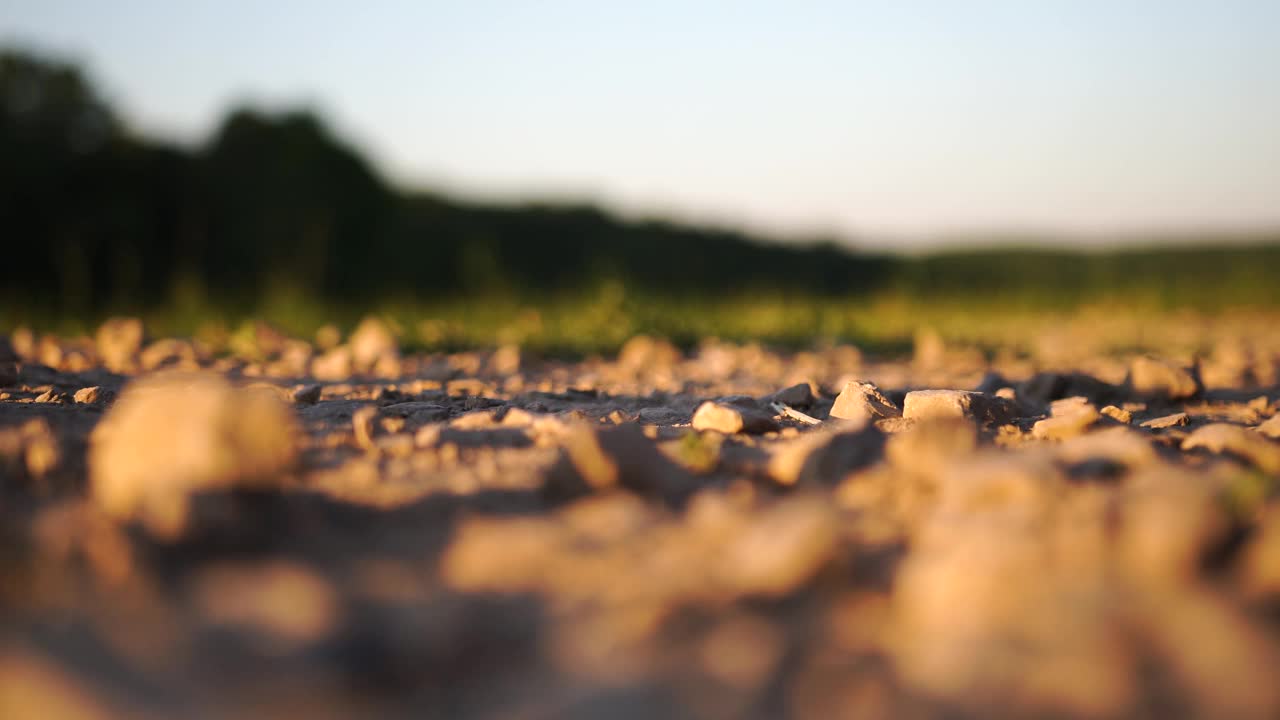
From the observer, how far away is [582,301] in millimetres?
7660

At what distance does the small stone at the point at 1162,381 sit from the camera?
3.28 metres

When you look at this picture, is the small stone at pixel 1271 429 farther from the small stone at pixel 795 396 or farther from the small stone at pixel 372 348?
the small stone at pixel 372 348

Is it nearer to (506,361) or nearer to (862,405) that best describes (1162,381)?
(862,405)

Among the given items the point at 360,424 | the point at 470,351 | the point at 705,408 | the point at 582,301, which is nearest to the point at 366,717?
the point at 360,424

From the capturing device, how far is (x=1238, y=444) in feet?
6.59

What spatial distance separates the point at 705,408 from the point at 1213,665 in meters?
1.41

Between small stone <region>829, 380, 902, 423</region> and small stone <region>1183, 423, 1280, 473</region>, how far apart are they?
756 millimetres

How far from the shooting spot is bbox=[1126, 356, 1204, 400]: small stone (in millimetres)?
3283

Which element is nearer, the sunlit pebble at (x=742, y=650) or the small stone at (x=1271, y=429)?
the sunlit pebble at (x=742, y=650)

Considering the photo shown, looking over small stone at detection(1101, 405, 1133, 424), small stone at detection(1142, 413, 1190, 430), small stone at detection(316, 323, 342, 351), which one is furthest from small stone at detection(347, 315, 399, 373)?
small stone at detection(1142, 413, 1190, 430)

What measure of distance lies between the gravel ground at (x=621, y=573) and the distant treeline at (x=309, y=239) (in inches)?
275

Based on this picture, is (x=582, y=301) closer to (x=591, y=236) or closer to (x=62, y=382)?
(x=62, y=382)

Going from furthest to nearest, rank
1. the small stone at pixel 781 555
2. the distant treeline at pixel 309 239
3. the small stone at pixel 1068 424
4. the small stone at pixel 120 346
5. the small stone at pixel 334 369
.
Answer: the distant treeline at pixel 309 239, the small stone at pixel 120 346, the small stone at pixel 334 369, the small stone at pixel 1068 424, the small stone at pixel 781 555

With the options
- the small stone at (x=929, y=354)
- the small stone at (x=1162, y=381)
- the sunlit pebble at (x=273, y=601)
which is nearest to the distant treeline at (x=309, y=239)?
the small stone at (x=929, y=354)
